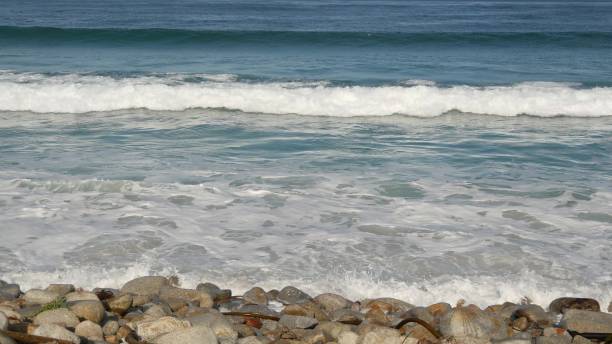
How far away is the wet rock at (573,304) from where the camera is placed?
455 centimetres

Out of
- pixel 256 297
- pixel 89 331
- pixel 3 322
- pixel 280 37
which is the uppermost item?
pixel 280 37

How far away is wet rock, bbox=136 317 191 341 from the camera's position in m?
3.96

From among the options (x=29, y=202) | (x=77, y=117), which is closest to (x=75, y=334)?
(x=29, y=202)

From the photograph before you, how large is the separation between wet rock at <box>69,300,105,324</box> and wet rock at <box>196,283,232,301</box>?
0.74 metres

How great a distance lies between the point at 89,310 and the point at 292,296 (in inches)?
48.8

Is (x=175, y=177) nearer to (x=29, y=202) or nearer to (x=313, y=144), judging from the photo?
(x=29, y=202)

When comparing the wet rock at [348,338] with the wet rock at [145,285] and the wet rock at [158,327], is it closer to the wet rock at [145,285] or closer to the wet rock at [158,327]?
the wet rock at [158,327]

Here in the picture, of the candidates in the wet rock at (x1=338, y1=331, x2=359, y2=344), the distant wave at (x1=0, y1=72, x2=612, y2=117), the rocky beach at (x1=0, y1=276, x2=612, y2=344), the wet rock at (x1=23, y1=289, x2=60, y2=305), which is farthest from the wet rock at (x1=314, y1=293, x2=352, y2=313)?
the distant wave at (x1=0, y1=72, x2=612, y2=117)

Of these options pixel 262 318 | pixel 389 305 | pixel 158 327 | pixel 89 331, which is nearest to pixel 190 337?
pixel 158 327

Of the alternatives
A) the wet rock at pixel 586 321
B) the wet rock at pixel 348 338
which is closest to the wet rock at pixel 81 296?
the wet rock at pixel 348 338

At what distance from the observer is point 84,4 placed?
32.4 meters

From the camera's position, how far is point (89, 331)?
12.9ft

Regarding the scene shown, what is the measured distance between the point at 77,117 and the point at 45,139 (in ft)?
6.69

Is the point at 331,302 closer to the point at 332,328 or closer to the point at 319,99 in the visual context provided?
the point at 332,328
